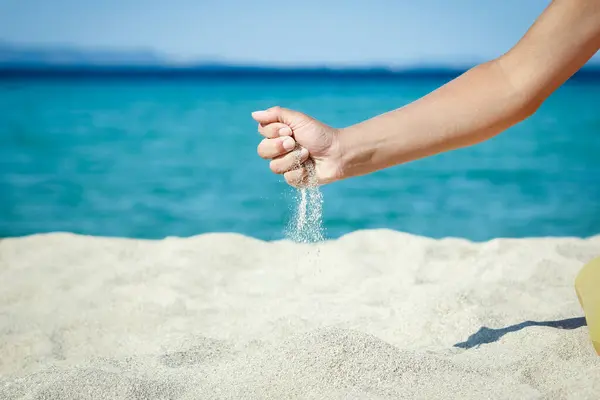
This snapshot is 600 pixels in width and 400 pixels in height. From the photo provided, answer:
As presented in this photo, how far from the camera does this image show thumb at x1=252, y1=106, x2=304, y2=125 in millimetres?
1580

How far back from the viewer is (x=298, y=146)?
159 cm

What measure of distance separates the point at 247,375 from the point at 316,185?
1.51 ft

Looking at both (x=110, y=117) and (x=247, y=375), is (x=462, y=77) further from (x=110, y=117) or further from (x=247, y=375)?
(x=110, y=117)

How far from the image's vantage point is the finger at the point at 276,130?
5.16 ft

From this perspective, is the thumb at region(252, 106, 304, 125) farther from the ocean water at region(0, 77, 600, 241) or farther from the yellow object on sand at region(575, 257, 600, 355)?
the yellow object on sand at region(575, 257, 600, 355)

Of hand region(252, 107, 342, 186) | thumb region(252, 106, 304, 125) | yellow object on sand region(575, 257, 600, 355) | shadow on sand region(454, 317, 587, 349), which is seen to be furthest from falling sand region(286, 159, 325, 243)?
yellow object on sand region(575, 257, 600, 355)

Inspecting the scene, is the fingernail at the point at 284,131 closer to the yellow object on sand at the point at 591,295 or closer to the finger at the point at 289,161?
the finger at the point at 289,161

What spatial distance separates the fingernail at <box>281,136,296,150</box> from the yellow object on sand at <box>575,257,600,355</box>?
794mm

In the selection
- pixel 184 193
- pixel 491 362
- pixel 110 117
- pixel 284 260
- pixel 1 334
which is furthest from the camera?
pixel 110 117

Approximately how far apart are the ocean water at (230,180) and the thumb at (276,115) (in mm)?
417

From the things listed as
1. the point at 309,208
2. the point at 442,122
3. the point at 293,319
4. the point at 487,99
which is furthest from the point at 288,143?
the point at 293,319

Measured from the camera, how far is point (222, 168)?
6566mm

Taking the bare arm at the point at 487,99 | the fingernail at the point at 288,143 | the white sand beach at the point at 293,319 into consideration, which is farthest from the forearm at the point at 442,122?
the white sand beach at the point at 293,319

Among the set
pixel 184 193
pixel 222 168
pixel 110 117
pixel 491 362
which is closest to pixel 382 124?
pixel 491 362
